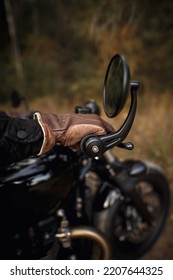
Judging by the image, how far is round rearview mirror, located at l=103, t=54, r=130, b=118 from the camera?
0.90 meters

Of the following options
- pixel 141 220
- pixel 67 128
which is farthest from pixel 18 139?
pixel 141 220

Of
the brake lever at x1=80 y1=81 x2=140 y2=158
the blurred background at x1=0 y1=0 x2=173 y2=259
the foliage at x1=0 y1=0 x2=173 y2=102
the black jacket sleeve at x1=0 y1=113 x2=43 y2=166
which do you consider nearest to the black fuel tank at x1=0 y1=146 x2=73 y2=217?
the black jacket sleeve at x1=0 y1=113 x2=43 y2=166

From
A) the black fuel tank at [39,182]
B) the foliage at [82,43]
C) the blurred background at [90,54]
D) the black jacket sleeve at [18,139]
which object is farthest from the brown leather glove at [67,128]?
the foliage at [82,43]

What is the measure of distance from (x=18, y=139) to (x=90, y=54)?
318cm

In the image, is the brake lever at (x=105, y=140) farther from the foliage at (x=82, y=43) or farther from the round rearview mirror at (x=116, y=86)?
the foliage at (x=82, y=43)

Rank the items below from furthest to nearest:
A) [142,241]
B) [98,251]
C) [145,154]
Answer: [145,154] → [142,241] → [98,251]

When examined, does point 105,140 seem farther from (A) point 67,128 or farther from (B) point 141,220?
(B) point 141,220

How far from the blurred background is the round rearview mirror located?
7.40 feet

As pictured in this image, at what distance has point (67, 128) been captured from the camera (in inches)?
42.9

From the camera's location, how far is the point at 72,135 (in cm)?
108

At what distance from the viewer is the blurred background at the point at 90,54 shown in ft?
11.8
